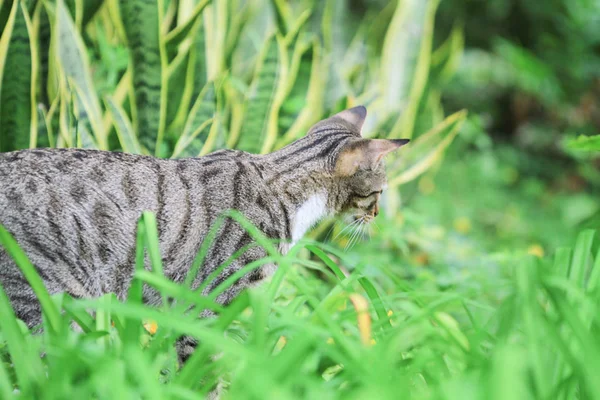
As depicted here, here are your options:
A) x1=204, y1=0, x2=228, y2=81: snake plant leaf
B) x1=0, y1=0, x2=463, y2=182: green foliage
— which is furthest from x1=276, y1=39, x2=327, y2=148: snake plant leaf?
x1=204, y1=0, x2=228, y2=81: snake plant leaf

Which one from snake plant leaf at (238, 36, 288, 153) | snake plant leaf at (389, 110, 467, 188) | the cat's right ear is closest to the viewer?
the cat's right ear

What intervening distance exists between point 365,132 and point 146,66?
1.13 m

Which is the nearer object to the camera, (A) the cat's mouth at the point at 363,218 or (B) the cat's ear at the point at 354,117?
(A) the cat's mouth at the point at 363,218

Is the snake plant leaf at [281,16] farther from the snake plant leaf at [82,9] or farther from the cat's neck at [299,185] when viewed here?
the cat's neck at [299,185]

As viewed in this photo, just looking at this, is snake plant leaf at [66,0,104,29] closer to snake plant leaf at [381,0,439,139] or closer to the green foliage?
the green foliage

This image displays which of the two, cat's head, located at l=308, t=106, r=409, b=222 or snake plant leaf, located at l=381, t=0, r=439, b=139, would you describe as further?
snake plant leaf, located at l=381, t=0, r=439, b=139

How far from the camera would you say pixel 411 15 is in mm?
3748

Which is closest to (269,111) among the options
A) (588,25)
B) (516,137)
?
(588,25)

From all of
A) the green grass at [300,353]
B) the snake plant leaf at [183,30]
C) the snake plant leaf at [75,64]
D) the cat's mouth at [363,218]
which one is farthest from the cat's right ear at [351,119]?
the green grass at [300,353]

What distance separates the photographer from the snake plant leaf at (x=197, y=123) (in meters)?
2.71

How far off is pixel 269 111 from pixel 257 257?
101 centimetres

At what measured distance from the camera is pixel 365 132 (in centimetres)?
345

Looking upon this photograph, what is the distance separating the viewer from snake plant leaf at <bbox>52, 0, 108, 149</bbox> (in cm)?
265

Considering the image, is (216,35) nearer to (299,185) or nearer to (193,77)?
(193,77)
